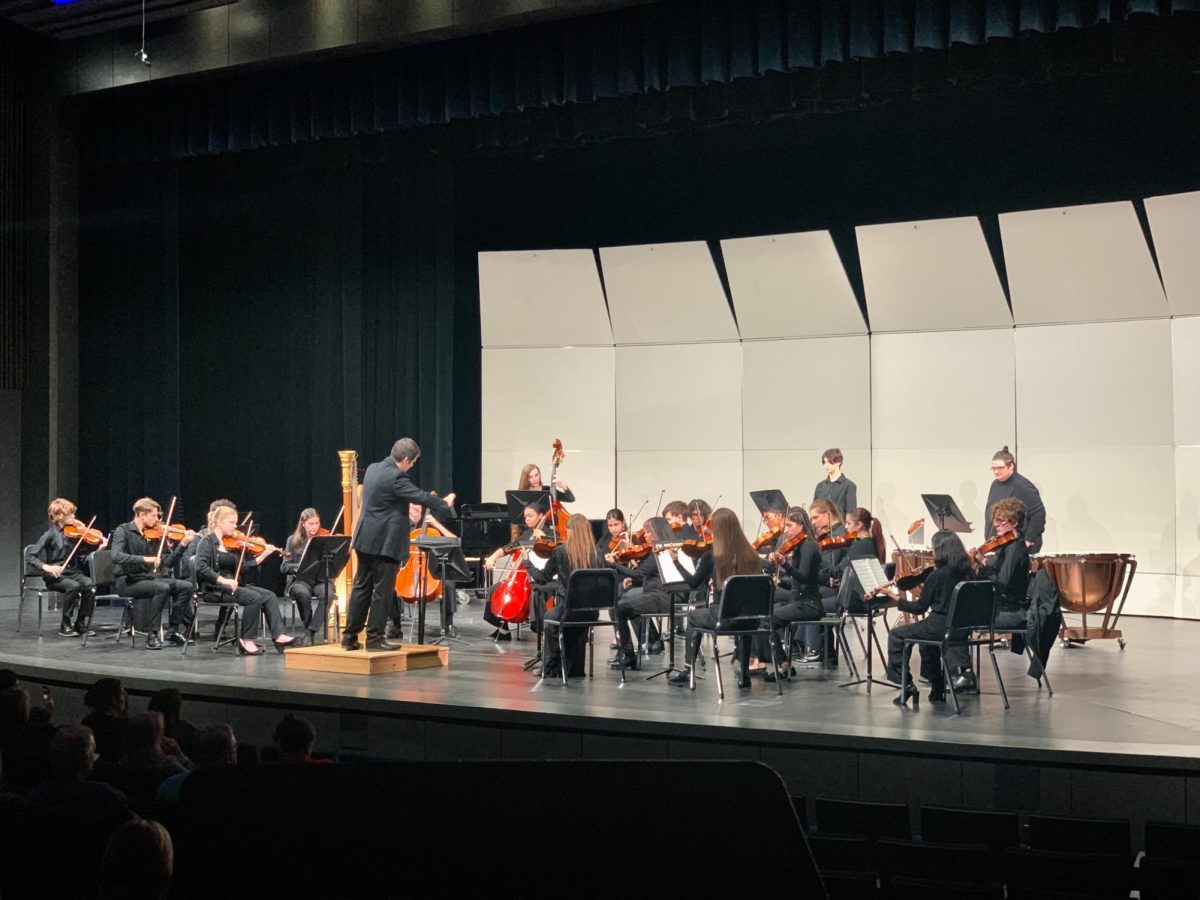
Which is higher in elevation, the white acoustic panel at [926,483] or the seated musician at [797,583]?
the white acoustic panel at [926,483]

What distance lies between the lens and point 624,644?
7.82 metres

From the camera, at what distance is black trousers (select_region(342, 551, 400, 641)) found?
25.0ft

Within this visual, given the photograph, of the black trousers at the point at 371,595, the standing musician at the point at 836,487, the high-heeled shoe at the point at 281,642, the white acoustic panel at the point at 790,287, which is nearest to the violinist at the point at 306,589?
the high-heeled shoe at the point at 281,642

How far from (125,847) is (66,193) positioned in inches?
502

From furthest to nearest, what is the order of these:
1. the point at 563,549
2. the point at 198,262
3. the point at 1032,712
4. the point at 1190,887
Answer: the point at 198,262 < the point at 563,549 < the point at 1032,712 < the point at 1190,887

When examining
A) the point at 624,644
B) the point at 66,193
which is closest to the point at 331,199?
the point at 66,193

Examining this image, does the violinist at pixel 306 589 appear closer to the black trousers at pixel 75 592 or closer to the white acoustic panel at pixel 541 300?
the black trousers at pixel 75 592

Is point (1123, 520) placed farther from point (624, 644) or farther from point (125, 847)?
point (125, 847)

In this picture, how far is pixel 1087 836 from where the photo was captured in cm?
385

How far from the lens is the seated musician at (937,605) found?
6.64 m

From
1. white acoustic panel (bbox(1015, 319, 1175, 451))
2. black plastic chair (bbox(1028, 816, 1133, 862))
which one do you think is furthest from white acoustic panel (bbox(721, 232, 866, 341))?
black plastic chair (bbox(1028, 816, 1133, 862))

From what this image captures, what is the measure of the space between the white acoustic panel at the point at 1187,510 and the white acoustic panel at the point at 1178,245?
1.24 meters

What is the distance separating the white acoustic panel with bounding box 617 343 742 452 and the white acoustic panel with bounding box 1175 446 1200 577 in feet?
13.2

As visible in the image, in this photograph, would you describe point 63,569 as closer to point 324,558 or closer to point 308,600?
point 308,600
